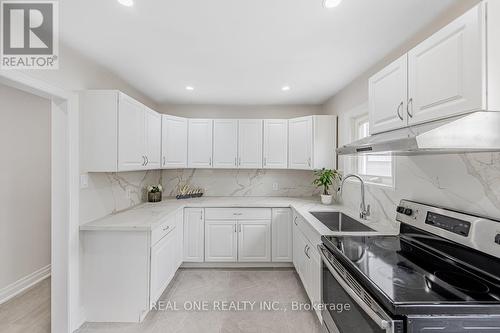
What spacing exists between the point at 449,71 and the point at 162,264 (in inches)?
107

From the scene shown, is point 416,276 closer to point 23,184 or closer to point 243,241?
point 243,241

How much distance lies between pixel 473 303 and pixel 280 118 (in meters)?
3.42

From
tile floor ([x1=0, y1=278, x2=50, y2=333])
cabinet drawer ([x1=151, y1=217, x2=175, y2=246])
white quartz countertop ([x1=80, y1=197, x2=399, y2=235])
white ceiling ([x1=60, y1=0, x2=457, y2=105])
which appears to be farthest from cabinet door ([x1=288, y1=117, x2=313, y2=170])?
tile floor ([x1=0, y1=278, x2=50, y2=333])

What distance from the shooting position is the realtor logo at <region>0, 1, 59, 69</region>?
5.01 feet

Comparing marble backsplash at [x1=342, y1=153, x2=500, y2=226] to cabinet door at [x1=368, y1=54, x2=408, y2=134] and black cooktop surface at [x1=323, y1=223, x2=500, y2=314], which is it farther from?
cabinet door at [x1=368, y1=54, x2=408, y2=134]

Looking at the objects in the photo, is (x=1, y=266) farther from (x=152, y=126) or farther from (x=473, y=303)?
(x=473, y=303)

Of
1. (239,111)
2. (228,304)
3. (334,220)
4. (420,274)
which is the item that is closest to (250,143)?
(239,111)

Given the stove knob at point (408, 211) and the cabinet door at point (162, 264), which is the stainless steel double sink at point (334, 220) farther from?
the cabinet door at point (162, 264)

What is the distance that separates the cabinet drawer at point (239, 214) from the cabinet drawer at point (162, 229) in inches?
22.9

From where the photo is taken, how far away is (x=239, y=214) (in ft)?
10.6

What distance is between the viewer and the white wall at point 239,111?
3.98 m

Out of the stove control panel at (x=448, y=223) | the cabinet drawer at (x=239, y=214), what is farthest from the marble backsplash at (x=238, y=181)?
the stove control panel at (x=448, y=223)

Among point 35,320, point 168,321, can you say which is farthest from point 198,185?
point 35,320

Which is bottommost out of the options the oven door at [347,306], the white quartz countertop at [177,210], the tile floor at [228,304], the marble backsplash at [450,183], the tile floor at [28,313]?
the tile floor at [228,304]
